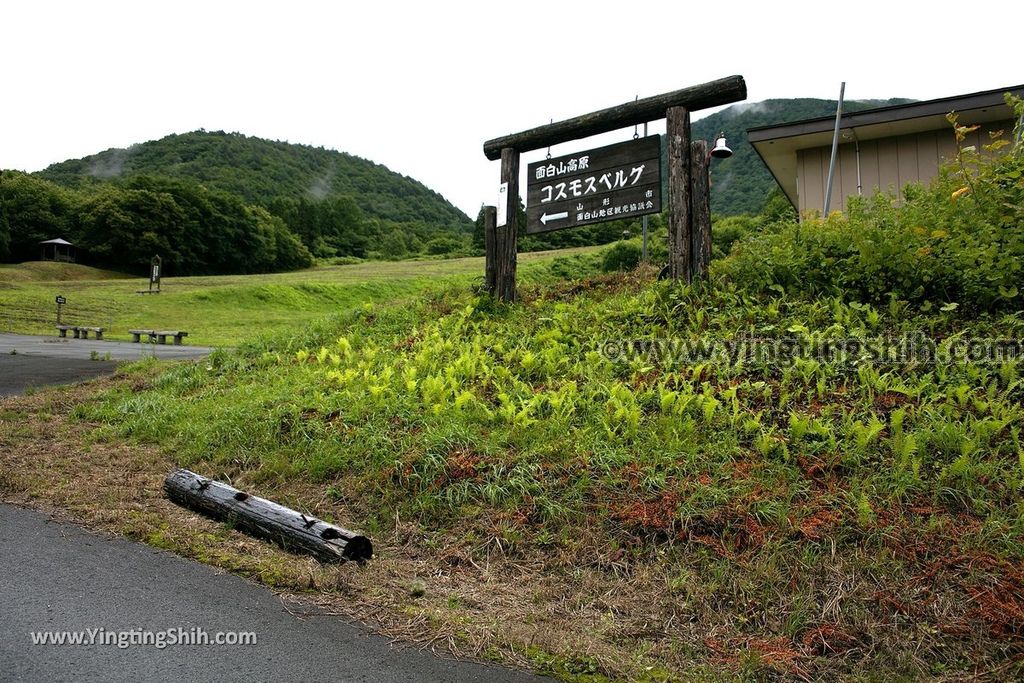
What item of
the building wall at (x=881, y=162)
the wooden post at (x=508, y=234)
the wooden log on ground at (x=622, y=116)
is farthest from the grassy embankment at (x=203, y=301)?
the wooden log on ground at (x=622, y=116)

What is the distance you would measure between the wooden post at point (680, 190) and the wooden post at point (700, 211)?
0.06 metres

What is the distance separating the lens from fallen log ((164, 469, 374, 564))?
4285mm

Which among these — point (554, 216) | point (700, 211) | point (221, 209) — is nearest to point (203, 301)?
point (554, 216)

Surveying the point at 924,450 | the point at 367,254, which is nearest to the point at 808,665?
the point at 924,450

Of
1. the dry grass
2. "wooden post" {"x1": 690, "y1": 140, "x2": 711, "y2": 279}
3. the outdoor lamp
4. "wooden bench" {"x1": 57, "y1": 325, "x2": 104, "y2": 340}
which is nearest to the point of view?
the dry grass

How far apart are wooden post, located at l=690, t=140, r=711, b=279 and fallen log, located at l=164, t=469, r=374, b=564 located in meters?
5.67

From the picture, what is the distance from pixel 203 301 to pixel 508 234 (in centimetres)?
3035

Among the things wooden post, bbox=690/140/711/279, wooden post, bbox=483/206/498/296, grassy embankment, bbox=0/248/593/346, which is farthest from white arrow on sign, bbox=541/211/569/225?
grassy embankment, bbox=0/248/593/346

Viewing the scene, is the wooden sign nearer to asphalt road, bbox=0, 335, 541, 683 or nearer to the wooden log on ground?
the wooden log on ground

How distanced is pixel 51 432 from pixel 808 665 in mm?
8055

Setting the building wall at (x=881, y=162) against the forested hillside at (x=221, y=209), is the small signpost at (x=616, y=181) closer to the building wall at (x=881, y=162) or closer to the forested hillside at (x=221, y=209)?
the building wall at (x=881, y=162)

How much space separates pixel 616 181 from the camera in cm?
908

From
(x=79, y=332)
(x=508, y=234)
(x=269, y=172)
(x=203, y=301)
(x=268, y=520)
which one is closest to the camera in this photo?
(x=268, y=520)

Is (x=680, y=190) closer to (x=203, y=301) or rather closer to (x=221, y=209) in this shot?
(x=203, y=301)
